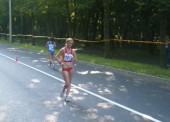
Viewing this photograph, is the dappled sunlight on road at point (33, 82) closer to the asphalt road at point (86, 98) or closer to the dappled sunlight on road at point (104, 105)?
the asphalt road at point (86, 98)

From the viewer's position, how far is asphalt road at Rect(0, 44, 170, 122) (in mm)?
8328

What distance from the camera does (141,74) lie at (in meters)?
15.7

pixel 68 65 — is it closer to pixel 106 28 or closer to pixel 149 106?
pixel 149 106

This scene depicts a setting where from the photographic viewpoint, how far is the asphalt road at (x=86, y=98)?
8.33m

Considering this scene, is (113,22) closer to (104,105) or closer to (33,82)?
(33,82)

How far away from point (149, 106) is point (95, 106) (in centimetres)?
139

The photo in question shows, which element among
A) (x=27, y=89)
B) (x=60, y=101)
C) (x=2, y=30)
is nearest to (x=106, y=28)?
(x=27, y=89)

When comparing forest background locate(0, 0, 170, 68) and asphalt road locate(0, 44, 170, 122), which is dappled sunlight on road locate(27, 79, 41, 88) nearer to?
asphalt road locate(0, 44, 170, 122)

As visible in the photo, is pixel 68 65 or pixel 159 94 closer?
pixel 68 65

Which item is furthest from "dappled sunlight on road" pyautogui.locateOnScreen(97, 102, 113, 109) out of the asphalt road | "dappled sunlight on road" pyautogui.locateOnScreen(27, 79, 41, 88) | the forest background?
the forest background

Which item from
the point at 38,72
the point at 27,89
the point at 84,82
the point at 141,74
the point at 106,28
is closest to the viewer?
the point at 27,89

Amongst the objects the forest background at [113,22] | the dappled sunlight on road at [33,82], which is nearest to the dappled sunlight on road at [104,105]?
the dappled sunlight on road at [33,82]

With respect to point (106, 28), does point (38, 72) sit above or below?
below

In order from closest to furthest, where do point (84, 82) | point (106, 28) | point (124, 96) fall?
1. point (124, 96)
2. point (84, 82)
3. point (106, 28)
